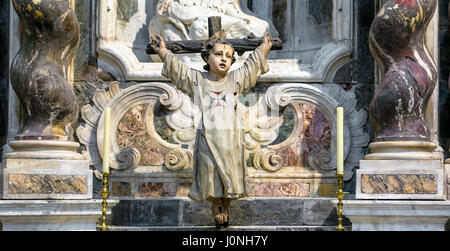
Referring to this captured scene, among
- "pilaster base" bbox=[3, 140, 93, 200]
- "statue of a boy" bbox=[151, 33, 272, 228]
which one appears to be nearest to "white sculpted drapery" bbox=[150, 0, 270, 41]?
"statue of a boy" bbox=[151, 33, 272, 228]

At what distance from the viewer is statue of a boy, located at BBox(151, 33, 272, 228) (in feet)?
37.6

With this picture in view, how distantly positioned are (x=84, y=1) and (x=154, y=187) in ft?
6.49

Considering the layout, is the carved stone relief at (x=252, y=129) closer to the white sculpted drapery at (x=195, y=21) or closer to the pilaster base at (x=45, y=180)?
the white sculpted drapery at (x=195, y=21)

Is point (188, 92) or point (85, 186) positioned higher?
point (188, 92)

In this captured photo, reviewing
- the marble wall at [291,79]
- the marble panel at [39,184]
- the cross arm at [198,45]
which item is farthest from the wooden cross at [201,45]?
the marble panel at [39,184]

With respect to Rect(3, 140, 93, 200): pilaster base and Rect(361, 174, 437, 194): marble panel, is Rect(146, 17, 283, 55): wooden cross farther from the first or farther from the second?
Rect(361, 174, 437, 194): marble panel

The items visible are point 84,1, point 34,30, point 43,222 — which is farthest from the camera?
point 84,1

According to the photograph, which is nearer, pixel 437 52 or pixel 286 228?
pixel 286 228

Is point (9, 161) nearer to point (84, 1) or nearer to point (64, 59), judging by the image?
point (64, 59)

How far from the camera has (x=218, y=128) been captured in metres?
11.5

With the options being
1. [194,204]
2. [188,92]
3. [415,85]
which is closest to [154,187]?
[194,204]

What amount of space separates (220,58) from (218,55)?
32 mm

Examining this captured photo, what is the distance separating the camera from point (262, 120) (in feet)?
43.0

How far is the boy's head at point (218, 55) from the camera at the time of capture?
1168 cm
